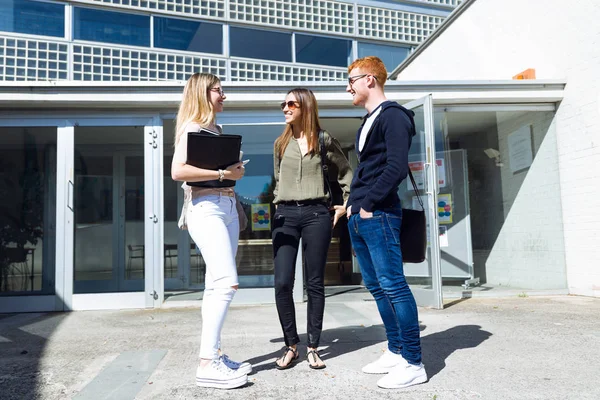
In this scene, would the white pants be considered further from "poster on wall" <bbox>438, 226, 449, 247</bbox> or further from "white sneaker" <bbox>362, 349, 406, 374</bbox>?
"poster on wall" <bbox>438, 226, 449, 247</bbox>

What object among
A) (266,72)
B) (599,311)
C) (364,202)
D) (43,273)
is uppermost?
(266,72)

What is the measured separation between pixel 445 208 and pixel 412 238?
4896 mm

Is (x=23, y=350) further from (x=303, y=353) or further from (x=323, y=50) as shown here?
(x=323, y=50)

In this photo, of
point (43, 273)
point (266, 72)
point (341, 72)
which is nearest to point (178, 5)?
point (266, 72)

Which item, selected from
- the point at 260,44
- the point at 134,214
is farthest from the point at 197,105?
the point at 260,44

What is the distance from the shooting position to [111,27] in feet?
Result: 31.7

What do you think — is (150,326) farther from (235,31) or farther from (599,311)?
(235,31)

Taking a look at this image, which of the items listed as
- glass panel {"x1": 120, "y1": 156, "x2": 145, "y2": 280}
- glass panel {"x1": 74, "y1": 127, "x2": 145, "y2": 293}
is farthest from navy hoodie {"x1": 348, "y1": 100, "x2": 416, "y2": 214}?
glass panel {"x1": 120, "y1": 156, "x2": 145, "y2": 280}

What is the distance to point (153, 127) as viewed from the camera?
5941 millimetres

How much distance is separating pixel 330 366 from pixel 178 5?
926 cm

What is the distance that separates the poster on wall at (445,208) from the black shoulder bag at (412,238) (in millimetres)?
4793

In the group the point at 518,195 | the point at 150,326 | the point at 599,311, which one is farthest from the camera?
the point at 518,195

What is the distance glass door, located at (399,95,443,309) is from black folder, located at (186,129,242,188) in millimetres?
3290

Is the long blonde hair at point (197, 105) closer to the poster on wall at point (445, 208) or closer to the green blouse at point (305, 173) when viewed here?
the green blouse at point (305, 173)
